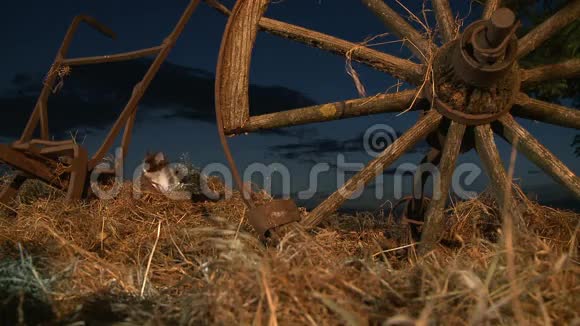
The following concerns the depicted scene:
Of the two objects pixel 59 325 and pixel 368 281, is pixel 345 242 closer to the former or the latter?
pixel 368 281

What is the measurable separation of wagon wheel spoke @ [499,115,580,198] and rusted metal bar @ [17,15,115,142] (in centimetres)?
306

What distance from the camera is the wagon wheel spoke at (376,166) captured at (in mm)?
3070

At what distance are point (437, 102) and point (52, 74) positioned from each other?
117 inches

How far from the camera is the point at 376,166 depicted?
312cm

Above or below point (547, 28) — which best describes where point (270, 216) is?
below

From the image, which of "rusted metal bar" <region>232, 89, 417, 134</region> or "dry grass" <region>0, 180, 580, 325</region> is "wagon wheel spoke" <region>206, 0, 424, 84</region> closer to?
"rusted metal bar" <region>232, 89, 417, 134</region>

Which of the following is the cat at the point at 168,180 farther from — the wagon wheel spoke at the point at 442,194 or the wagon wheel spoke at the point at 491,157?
the wagon wheel spoke at the point at 491,157

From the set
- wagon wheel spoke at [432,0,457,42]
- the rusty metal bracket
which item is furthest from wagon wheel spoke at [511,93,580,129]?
the rusty metal bracket

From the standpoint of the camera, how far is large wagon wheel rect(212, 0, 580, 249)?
118 inches

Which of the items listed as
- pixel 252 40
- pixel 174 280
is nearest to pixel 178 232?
pixel 174 280

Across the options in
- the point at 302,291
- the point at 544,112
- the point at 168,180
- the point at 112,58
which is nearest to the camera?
the point at 302,291

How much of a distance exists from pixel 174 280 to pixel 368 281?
3.53ft

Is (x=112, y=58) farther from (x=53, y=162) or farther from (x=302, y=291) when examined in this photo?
(x=302, y=291)

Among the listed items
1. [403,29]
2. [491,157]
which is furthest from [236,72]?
[491,157]
